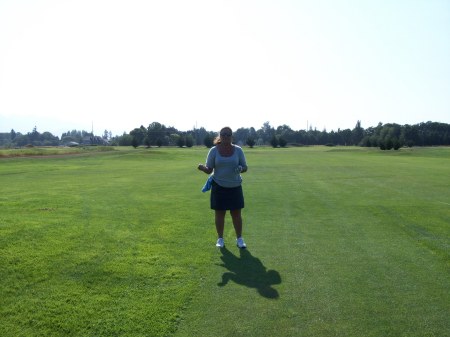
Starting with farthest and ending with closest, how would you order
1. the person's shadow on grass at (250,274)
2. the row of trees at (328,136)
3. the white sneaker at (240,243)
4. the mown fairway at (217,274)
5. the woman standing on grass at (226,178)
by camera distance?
the row of trees at (328,136) < the woman standing on grass at (226,178) < the white sneaker at (240,243) < the person's shadow on grass at (250,274) < the mown fairway at (217,274)

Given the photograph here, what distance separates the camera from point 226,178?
7203 mm

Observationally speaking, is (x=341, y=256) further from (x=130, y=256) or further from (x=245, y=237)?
(x=130, y=256)

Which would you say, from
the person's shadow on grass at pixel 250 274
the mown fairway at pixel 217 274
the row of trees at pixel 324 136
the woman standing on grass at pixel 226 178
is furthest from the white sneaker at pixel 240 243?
the row of trees at pixel 324 136

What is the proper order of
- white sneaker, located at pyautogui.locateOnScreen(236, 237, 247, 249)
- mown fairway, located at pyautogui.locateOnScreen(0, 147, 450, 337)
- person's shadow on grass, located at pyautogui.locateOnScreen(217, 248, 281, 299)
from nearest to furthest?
mown fairway, located at pyautogui.locateOnScreen(0, 147, 450, 337) → person's shadow on grass, located at pyautogui.locateOnScreen(217, 248, 281, 299) → white sneaker, located at pyautogui.locateOnScreen(236, 237, 247, 249)

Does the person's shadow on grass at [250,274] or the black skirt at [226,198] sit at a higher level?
the black skirt at [226,198]

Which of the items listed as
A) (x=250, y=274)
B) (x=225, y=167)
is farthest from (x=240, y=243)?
(x=250, y=274)

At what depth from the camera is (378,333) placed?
3.98 meters

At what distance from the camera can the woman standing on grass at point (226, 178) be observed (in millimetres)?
7172

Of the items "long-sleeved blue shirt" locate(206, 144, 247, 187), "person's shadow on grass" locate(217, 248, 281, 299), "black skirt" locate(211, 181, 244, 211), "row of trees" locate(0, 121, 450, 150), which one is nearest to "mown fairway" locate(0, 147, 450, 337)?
"person's shadow on grass" locate(217, 248, 281, 299)

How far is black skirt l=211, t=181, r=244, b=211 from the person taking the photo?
7.23 metres

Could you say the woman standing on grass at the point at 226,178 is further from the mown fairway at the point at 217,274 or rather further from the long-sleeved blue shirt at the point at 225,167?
the mown fairway at the point at 217,274

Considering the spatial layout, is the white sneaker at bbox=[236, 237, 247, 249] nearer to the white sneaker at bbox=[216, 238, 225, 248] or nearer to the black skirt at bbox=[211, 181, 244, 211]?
the white sneaker at bbox=[216, 238, 225, 248]

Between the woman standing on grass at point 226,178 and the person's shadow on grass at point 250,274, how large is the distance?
26.8 inches

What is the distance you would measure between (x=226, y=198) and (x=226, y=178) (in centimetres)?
35
